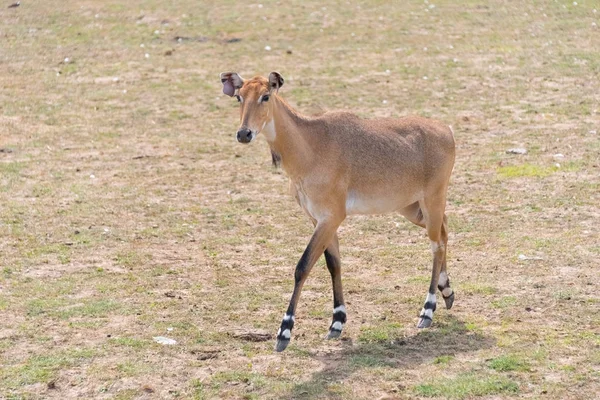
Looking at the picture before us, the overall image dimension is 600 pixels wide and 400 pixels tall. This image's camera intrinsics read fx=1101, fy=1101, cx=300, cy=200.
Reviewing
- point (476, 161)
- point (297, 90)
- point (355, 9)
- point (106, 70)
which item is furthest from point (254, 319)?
point (355, 9)

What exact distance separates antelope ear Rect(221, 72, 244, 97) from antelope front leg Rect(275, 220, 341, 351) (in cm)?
140

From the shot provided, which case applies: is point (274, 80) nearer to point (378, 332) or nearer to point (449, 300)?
point (378, 332)

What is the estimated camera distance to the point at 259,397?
8.27 metres

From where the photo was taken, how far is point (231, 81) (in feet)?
31.6

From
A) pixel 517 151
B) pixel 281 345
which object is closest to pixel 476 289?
pixel 281 345

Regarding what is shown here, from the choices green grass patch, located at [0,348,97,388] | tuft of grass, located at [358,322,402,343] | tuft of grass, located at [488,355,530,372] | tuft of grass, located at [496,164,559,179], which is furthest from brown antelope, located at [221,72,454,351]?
tuft of grass, located at [496,164,559,179]

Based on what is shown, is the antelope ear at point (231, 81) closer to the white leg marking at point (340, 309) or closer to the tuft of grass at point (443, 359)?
the white leg marking at point (340, 309)

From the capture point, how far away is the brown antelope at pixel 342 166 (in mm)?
9438

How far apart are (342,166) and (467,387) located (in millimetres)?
2452

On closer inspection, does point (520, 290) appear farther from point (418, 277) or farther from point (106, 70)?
point (106, 70)

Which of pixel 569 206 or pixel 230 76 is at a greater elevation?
pixel 230 76

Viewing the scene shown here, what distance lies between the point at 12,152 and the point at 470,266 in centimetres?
787

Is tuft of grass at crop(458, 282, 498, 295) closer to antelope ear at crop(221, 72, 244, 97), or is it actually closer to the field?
the field

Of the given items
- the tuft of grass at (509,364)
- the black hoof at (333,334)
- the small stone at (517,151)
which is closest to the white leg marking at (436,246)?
the black hoof at (333,334)
